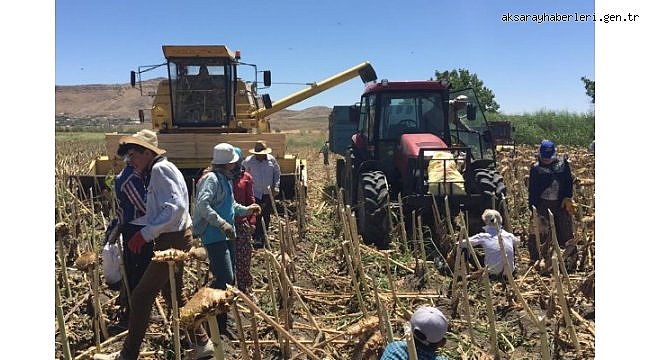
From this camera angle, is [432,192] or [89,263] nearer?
[89,263]

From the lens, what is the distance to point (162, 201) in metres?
3.52

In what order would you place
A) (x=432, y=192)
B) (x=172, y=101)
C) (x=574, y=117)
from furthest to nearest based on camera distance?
(x=574, y=117) → (x=172, y=101) → (x=432, y=192)

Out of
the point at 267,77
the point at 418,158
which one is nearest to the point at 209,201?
the point at 418,158

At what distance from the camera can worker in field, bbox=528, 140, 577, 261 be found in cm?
598

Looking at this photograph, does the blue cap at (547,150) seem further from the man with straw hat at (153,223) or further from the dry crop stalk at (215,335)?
the dry crop stalk at (215,335)

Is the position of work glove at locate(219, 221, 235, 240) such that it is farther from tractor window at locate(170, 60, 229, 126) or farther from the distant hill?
the distant hill

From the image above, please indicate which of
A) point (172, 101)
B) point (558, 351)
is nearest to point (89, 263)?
point (558, 351)

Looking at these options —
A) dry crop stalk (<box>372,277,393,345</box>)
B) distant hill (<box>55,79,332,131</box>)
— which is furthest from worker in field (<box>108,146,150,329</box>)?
distant hill (<box>55,79,332,131</box>)

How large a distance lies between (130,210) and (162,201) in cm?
42

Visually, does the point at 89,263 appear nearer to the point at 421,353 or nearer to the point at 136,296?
the point at 136,296

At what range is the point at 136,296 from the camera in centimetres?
356

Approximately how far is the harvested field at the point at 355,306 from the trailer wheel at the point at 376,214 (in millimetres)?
168

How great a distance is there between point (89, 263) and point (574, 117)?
3443 cm

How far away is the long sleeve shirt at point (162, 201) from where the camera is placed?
3.49 m
